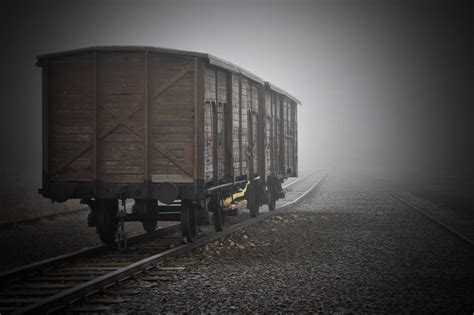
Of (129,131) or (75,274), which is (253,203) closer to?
(129,131)

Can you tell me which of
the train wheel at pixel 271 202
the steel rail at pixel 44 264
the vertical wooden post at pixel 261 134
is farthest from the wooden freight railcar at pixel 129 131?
the train wheel at pixel 271 202

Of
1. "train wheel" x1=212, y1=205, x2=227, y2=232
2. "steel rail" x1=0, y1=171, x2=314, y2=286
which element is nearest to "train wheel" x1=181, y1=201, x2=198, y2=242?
"steel rail" x1=0, y1=171, x2=314, y2=286

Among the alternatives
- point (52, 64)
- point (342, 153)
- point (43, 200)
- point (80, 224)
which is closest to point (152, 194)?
point (52, 64)

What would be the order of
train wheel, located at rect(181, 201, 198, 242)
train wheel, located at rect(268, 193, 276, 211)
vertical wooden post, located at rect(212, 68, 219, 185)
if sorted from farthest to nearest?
train wheel, located at rect(268, 193, 276, 211) < vertical wooden post, located at rect(212, 68, 219, 185) < train wheel, located at rect(181, 201, 198, 242)

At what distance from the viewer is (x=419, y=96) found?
150 m

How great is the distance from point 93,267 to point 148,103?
10.1 ft

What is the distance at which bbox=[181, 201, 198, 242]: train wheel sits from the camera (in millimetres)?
9250

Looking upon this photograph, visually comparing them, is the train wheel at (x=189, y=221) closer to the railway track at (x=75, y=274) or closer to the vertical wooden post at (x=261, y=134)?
the railway track at (x=75, y=274)

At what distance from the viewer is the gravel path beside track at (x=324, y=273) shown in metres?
5.77

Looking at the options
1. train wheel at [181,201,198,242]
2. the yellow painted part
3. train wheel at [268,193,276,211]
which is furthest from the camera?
train wheel at [268,193,276,211]

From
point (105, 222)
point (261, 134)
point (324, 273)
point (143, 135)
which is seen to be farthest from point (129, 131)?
point (261, 134)

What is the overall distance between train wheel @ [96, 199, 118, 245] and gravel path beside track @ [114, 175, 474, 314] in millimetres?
1821

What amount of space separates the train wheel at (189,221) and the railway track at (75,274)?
0.66ft

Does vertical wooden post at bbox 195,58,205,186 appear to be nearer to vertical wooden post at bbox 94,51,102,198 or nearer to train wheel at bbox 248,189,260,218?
vertical wooden post at bbox 94,51,102,198
